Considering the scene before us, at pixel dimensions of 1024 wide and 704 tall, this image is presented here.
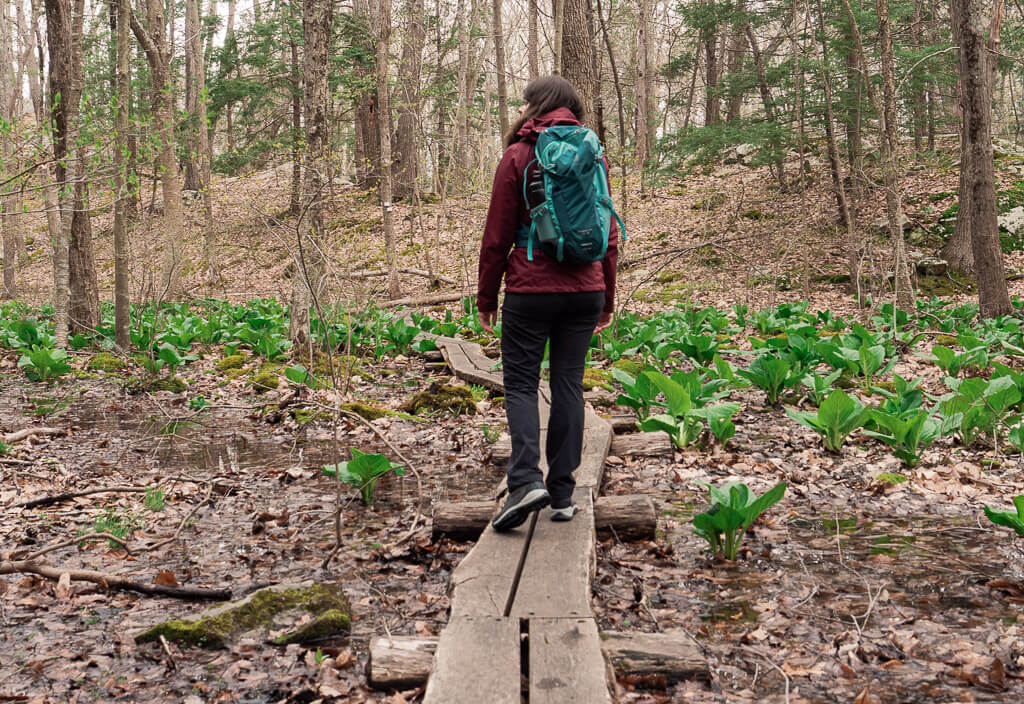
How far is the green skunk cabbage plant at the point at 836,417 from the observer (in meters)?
4.45

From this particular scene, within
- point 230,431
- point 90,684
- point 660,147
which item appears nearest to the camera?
point 90,684

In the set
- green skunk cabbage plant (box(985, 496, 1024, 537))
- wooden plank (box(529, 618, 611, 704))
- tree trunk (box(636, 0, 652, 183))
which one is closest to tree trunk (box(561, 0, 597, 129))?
green skunk cabbage plant (box(985, 496, 1024, 537))

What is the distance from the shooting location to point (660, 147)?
53.2 feet

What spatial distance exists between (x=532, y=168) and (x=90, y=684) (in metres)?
2.47

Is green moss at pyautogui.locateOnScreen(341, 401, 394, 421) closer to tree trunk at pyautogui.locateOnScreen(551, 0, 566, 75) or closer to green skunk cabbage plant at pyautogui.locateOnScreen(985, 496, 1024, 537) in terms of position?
green skunk cabbage plant at pyautogui.locateOnScreen(985, 496, 1024, 537)

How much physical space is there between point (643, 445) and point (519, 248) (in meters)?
2.28

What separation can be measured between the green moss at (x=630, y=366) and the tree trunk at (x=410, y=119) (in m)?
10.8

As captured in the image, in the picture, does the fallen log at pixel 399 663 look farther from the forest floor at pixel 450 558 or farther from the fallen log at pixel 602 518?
the fallen log at pixel 602 518

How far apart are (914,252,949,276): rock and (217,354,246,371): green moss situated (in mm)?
12180

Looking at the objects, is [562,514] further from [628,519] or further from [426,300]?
[426,300]

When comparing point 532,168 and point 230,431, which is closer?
point 532,168

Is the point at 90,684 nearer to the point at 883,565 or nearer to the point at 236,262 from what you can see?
the point at 883,565

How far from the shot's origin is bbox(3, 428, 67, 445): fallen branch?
5.31m

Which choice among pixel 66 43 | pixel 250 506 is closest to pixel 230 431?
pixel 250 506
